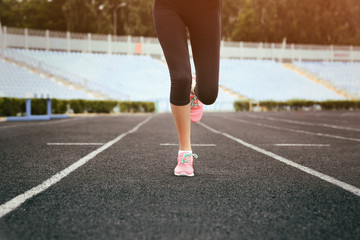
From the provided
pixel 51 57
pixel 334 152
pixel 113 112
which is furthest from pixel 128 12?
pixel 334 152

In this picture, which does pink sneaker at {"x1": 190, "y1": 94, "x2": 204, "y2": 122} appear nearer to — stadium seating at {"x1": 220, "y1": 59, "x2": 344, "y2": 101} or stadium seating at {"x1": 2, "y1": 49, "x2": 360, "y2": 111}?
stadium seating at {"x1": 2, "y1": 49, "x2": 360, "y2": 111}

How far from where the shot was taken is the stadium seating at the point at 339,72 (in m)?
47.5

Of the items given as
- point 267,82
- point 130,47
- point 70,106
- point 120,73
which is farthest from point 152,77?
point 70,106

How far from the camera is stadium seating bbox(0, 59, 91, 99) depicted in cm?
2747

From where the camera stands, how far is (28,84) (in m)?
29.1

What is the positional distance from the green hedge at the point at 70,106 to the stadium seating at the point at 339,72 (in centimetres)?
2819

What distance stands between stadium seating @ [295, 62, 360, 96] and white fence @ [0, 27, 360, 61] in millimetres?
1376

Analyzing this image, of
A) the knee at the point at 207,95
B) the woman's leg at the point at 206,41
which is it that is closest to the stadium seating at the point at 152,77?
the knee at the point at 207,95

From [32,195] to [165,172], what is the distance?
4.11ft

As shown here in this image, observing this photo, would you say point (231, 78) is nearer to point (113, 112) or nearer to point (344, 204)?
point (113, 112)

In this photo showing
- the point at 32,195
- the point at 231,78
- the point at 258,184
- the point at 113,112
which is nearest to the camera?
the point at 32,195

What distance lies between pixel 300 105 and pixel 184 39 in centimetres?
3833

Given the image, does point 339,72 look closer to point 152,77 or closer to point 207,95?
point 152,77

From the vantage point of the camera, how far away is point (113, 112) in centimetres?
2731
